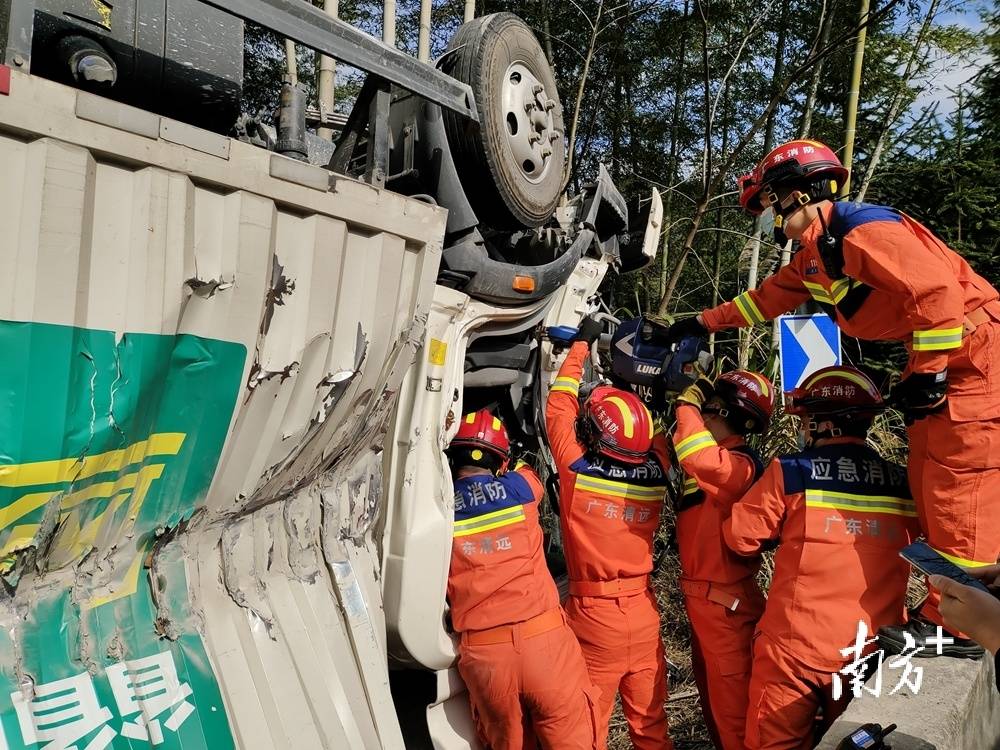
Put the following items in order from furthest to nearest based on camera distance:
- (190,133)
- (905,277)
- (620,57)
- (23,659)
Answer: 1. (620,57)
2. (905,277)
3. (190,133)
4. (23,659)

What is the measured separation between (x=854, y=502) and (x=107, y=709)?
229cm

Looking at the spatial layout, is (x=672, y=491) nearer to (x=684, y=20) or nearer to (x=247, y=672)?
(x=247, y=672)

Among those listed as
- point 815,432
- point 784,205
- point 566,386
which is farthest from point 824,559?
point 784,205

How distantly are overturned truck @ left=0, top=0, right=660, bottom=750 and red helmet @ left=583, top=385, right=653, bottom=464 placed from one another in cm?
67

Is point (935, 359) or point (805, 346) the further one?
point (805, 346)

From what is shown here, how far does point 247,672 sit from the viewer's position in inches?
79.3

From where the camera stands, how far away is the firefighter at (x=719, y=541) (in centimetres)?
302

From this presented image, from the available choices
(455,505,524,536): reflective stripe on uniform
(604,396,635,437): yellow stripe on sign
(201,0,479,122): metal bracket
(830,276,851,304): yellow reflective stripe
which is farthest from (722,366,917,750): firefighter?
(201,0,479,122): metal bracket

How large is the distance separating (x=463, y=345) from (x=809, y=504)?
1332mm

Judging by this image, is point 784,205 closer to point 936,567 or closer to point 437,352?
point 437,352

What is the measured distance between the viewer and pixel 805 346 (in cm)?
393

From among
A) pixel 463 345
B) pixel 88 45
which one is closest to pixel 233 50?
pixel 88 45

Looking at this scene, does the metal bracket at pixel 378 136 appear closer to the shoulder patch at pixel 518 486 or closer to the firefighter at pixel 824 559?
the shoulder patch at pixel 518 486

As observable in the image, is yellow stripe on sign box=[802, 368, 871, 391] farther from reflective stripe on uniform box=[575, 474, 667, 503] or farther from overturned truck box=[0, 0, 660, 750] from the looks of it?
overturned truck box=[0, 0, 660, 750]
